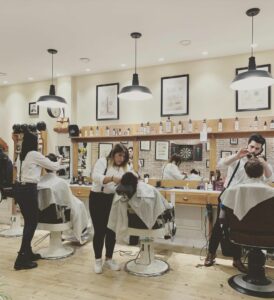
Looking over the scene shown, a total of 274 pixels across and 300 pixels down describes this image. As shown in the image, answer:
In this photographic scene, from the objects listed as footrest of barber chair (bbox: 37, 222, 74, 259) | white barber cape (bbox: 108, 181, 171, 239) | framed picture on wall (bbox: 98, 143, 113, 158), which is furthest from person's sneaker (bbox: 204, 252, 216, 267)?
framed picture on wall (bbox: 98, 143, 113, 158)

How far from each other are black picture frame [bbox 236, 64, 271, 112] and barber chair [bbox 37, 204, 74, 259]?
8.91 ft

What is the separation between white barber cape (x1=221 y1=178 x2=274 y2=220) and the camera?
228 cm

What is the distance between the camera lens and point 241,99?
13.3ft

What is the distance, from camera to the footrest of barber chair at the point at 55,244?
3.31 meters

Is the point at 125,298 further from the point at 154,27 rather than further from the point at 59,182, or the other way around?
the point at 154,27

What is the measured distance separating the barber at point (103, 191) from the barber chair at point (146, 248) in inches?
8.1

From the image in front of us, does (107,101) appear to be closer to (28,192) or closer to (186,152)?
(186,152)

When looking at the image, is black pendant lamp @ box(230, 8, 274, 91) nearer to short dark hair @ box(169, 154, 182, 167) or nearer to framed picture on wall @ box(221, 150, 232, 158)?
framed picture on wall @ box(221, 150, 232, 158)

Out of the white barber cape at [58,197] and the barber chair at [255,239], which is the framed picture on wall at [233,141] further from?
the white barber cape at [58,197]

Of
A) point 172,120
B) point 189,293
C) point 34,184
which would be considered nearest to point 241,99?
point 172,120

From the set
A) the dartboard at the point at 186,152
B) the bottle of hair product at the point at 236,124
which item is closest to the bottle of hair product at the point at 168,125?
the dartboard at the point at 186,152

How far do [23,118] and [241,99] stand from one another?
13.4 ft

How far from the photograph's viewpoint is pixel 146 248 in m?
3.04

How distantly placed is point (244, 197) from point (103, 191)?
1.29 metres
